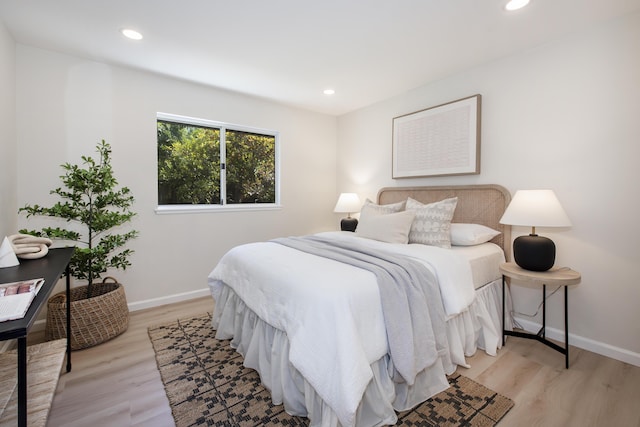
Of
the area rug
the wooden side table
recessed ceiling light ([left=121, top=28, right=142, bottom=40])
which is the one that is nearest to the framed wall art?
the wooden side table

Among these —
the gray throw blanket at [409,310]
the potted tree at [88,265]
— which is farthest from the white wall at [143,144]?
the gray throw blanket at [409,310]

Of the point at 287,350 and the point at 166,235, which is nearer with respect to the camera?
the point at 287,350

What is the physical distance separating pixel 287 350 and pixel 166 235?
227cm

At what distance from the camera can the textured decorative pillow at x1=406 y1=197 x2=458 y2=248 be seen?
2.55 meters

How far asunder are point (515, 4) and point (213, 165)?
3.21m

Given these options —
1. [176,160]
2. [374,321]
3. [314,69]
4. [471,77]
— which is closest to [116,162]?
[176,160]

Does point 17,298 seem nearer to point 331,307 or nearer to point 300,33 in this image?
point 331,307

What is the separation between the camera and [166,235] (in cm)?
322

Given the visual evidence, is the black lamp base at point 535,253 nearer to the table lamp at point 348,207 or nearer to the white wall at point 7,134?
the table lamp at point 348,207

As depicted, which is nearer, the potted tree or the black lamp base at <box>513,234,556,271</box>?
the black lamp base at <box>513,234,556,271</box>

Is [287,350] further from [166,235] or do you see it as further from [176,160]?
[176,160]

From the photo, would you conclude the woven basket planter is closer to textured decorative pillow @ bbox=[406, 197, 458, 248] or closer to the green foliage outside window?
the green foliage outside window

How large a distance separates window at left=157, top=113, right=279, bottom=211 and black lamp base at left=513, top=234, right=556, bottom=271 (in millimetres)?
2874

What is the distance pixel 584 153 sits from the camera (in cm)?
226
